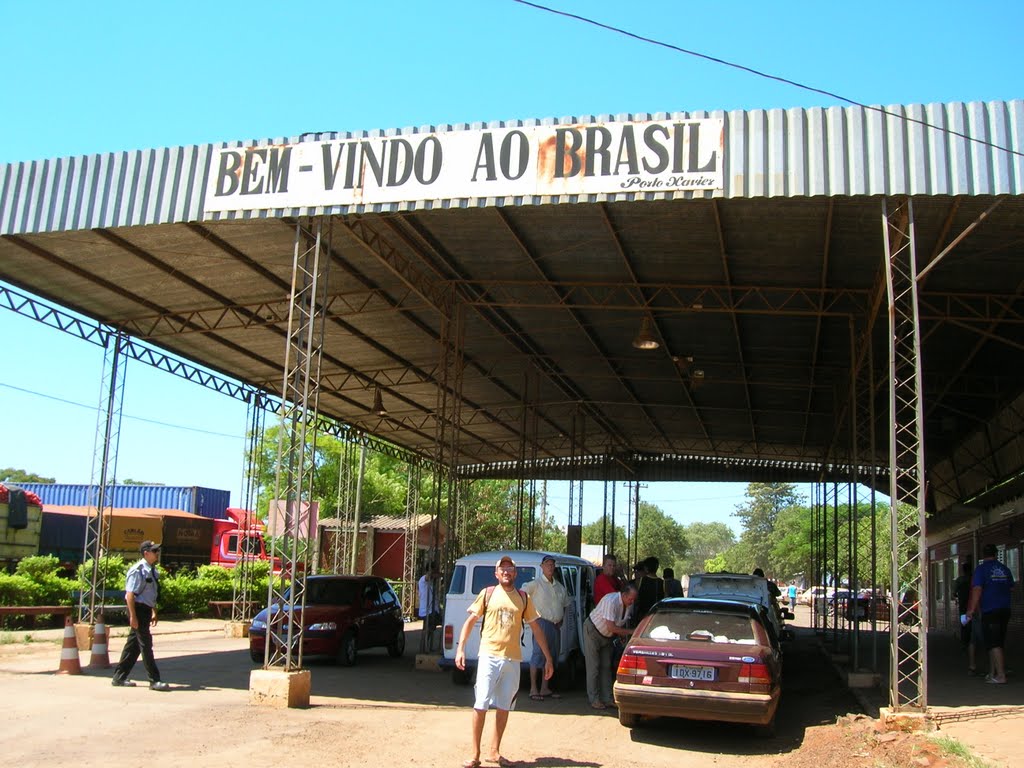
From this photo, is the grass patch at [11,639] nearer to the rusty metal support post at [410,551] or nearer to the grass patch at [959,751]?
the rusty metal support post at [410,551]

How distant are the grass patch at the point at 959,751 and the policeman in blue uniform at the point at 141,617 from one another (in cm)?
936

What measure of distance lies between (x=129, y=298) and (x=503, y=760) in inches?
503

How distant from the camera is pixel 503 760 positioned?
8.30m

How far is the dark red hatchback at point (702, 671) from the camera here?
30.4 ft

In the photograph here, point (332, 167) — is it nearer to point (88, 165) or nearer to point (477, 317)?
point (88, 165)

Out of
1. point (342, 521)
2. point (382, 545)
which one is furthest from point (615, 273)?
point (382, 545)

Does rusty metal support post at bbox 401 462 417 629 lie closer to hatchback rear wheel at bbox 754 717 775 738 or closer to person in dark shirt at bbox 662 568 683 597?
person in dark shirt at bbox 662 568 683 597

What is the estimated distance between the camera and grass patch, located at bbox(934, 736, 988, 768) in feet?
25.3

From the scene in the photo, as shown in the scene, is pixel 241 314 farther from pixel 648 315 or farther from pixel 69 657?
pixel 648 315

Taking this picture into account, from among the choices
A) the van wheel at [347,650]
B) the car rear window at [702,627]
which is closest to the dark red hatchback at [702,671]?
the car rear window at [702,627]

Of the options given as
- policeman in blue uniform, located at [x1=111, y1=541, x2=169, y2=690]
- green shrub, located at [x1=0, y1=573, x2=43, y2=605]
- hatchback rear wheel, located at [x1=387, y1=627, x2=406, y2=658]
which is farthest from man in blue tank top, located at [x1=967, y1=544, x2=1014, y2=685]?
green shrub, located at [x1=0, y1=573, x2=43, y2=605]

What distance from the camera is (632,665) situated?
9.66 m

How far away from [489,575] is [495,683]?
6537 mm

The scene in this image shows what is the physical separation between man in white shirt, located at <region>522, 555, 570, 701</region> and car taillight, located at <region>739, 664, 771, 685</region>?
10.5ft
